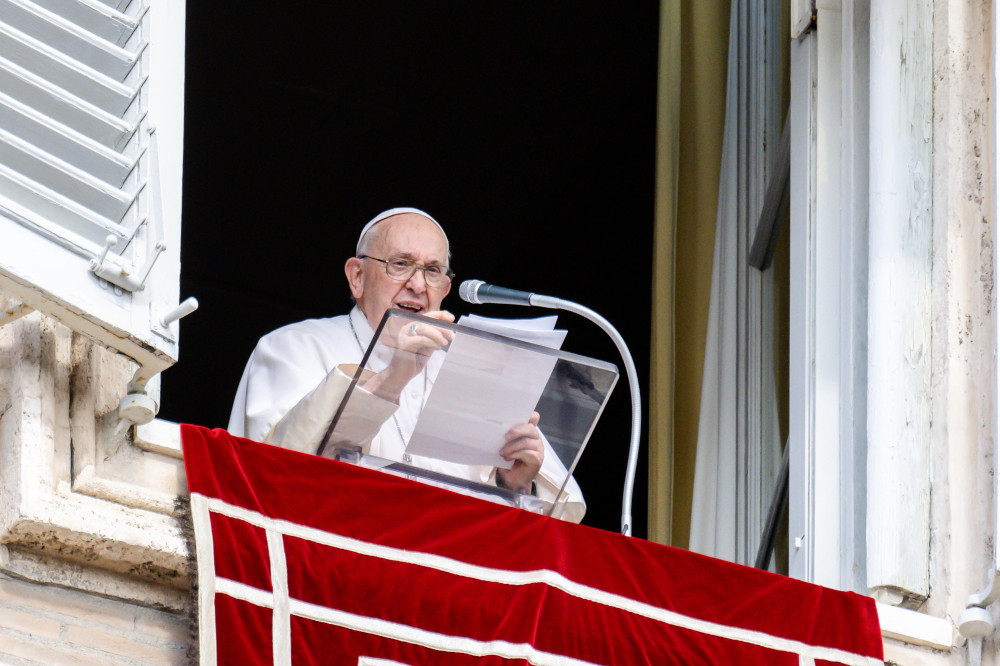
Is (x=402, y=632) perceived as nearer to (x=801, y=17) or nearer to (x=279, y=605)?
(x=279, y=605)

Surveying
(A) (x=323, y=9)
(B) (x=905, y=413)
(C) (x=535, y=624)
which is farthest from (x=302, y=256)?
(C) (x=535, y=624)

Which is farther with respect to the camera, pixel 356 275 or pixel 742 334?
pixel 742 334

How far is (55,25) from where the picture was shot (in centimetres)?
400

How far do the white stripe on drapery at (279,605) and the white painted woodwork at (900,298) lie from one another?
5.47ft

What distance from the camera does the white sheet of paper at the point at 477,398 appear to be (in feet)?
12.8

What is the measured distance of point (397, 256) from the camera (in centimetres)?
525

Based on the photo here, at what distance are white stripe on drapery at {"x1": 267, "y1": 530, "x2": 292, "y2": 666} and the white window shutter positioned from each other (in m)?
0.43

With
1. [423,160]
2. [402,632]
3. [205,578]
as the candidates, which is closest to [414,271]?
[402,632]

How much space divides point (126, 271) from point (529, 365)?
33.7 inches

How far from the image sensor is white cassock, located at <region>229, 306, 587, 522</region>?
412 centimetres

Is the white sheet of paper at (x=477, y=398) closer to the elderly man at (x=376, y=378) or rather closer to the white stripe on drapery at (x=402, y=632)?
the elderly man at (x=376, y=378)

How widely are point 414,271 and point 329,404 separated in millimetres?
1124

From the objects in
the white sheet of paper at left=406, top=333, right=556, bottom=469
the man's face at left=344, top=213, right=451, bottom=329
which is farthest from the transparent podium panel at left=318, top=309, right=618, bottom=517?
the man's face at left=344, top=213, right=451, bottom=329

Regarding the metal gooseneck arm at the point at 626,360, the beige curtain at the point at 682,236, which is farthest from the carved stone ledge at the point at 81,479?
the beige curtain at the point at 682,236
